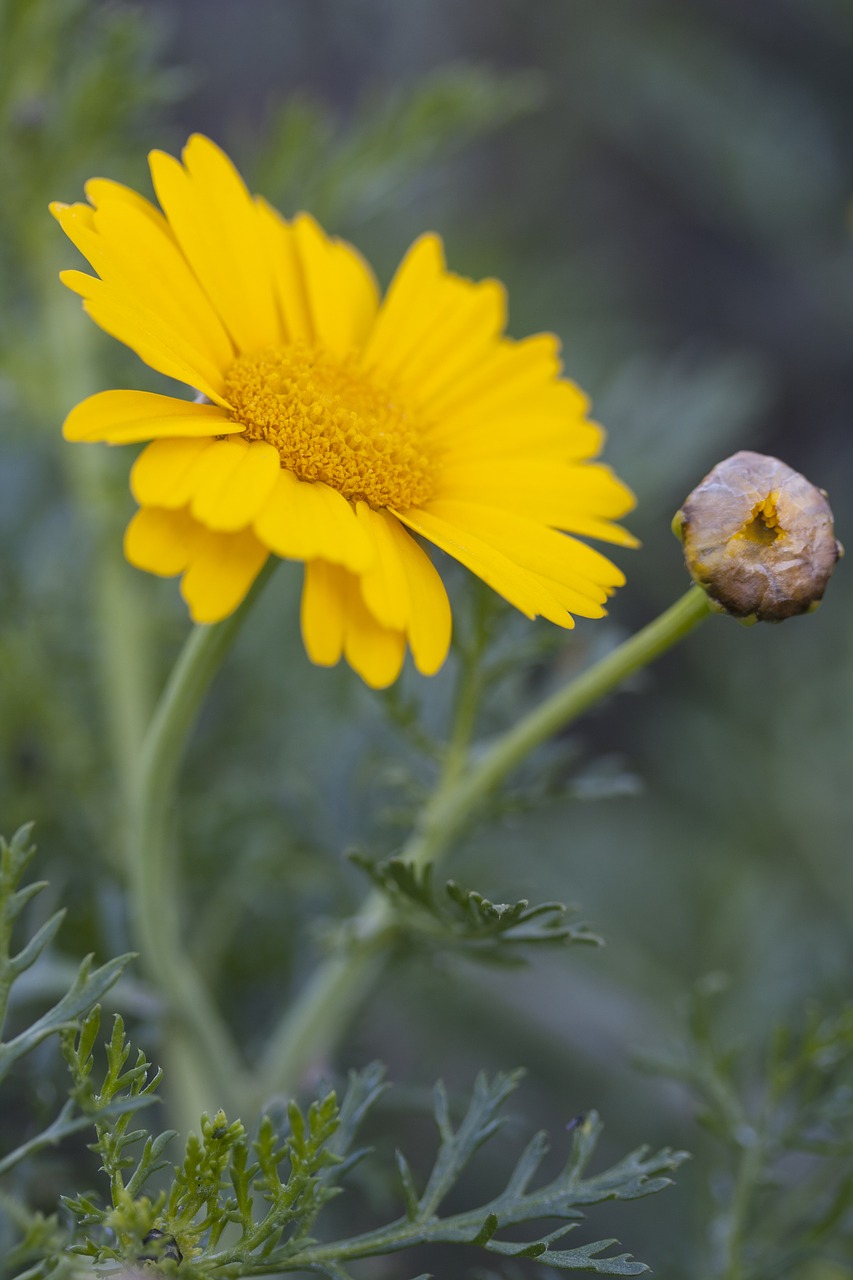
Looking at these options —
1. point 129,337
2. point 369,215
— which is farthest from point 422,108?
point 129,337

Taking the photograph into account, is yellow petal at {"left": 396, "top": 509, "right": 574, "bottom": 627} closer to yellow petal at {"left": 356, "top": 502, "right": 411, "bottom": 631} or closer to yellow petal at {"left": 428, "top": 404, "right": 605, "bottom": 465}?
yellow petal at {"left": 356, "top": 502, "right": 411, "bottom": 631}

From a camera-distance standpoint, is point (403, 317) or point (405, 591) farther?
point (403, 317)

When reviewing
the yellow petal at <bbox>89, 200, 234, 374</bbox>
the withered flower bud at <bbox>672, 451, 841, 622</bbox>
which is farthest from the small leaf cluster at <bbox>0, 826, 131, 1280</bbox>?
the withered flower bud at <bbox>672, 451, 841, 622</bbox>

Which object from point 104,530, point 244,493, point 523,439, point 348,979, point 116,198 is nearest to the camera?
point 244,493

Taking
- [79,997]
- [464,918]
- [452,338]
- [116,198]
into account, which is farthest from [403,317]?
[79,997]

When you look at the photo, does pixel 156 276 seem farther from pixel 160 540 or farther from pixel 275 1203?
pixel 275 1203

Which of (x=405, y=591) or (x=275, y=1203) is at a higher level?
(x=405, y=591)
